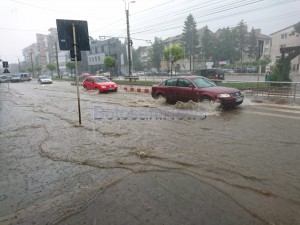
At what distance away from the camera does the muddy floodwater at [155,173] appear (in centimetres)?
306

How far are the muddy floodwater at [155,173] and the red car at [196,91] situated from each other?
1785mm

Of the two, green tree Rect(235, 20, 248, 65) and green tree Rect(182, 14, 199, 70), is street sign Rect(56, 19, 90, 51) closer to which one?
green tree Rect(182, 14, 199, 70)

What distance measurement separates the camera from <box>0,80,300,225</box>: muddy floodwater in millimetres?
3057

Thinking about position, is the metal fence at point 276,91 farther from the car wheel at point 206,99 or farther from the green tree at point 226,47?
the green tree at point 226,47

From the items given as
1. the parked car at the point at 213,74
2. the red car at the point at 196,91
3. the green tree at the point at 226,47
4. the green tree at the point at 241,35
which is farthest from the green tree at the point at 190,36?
the red car at the point at 196,91

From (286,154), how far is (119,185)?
3.65 m

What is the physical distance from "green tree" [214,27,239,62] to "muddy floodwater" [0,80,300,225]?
58.1 metres

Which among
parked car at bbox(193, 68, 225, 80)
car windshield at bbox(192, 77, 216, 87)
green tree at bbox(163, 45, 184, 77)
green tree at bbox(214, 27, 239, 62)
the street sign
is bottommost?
car windshield at bbox(192, 77, 216, 87)

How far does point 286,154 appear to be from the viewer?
4875mm

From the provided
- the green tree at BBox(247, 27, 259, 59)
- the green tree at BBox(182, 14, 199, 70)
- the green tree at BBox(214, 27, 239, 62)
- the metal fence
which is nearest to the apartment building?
the green tree at BBox(214, 27, 239, 62)

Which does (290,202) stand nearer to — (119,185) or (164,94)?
(119,185)

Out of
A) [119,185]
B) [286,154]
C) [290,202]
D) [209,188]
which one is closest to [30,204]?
[119,185]

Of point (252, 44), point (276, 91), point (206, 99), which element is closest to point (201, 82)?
point (206, 99)

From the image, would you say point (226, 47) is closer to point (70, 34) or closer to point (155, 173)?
point (70, 34)
